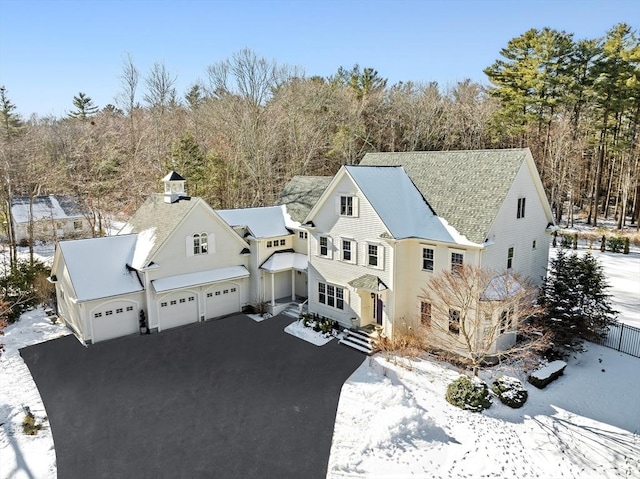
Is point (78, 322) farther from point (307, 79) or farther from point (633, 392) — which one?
point (307, 79)

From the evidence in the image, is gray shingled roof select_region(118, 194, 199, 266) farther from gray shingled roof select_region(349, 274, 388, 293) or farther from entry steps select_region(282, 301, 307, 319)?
gray shingled roof select_region(349, 274, 388, 293)

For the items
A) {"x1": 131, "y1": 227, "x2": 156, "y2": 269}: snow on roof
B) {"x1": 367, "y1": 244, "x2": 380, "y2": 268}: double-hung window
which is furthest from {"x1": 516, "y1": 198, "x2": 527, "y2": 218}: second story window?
{"x1": 131, "y1": 227, "x2": 156, "y2": 269}: snow on roof

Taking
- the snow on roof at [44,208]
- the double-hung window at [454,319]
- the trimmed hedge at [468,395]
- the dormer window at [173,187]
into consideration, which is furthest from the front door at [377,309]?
the snow on roof at [44,208]

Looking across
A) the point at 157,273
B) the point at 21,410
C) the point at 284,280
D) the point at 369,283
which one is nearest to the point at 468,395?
the point at 369,283

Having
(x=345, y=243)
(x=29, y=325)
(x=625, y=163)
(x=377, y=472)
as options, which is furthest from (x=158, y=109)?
(x=625, y=163)

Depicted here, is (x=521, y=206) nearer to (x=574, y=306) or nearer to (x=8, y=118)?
(x=574, y=306)
